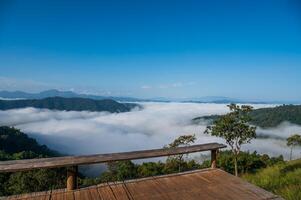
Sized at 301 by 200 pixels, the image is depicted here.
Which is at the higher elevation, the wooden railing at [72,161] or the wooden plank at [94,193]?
the wooden railing at [72,161]

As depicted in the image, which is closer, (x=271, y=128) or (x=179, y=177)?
(x=179, y=177)

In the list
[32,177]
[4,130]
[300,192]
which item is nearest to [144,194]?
[300,192]

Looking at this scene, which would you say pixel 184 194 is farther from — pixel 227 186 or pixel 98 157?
pixel 98 157

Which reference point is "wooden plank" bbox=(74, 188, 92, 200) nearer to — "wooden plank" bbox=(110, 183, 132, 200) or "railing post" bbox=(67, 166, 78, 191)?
"railing post" bbox=(67, 166, 78, 191)

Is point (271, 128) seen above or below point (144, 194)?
below

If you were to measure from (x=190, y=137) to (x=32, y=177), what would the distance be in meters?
19.8

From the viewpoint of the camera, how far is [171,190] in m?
4.65

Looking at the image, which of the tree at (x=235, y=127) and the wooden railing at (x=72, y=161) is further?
the tree at (x=235, y=127)

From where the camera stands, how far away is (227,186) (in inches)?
190

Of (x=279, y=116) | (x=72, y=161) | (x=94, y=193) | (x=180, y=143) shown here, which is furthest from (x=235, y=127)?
(x=279, y=116)

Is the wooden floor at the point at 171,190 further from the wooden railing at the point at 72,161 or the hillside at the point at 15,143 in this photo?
the hillside at the point at 15,143

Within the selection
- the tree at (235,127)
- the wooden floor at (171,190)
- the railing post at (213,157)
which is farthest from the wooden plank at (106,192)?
the tree at (235,127)

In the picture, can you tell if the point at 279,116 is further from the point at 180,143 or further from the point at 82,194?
the point at 82,194

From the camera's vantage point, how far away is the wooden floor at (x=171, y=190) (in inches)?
171
